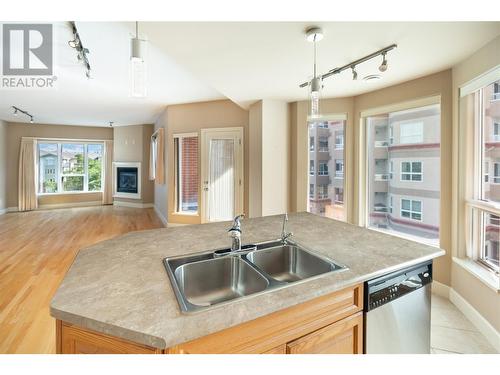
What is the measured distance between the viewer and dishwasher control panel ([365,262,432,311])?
1278 mm

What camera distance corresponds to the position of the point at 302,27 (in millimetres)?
1875

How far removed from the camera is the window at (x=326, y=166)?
13.0ft

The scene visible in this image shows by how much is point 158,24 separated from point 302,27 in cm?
102

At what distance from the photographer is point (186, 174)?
562 centimetres

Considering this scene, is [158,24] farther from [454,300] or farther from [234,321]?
[454,300]

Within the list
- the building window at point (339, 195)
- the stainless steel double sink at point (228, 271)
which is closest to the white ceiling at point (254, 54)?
the building window at point (339, 195)

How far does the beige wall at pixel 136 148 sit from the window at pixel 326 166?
576cm

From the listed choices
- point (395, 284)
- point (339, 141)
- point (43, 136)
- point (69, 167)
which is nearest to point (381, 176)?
point (339, 141)

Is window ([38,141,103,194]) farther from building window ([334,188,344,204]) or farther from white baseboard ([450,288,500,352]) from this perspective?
white baseboard ([450,288,500,352])

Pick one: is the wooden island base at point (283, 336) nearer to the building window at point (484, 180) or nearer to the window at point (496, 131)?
the building window at point (484, 180)

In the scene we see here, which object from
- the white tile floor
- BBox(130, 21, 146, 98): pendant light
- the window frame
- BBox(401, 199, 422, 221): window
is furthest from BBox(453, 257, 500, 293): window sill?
the window frame

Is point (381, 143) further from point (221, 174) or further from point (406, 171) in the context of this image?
point (221, 174)
